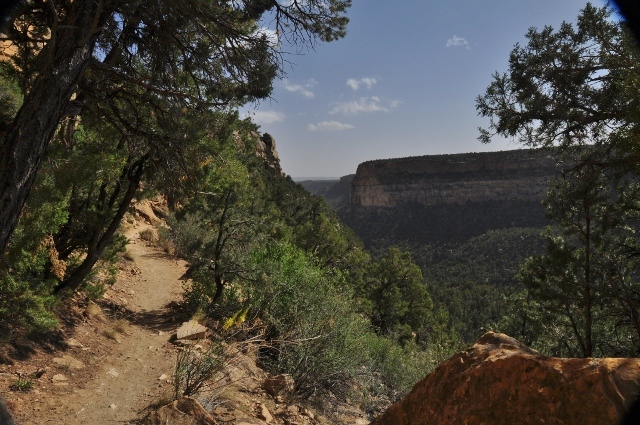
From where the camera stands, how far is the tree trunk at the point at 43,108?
3.50 metres

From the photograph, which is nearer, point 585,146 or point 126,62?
point 126,62

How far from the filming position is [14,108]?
5.06 meters

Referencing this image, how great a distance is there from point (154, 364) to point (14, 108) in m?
3.94

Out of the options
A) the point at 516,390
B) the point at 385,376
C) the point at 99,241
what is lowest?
the point at 385,376

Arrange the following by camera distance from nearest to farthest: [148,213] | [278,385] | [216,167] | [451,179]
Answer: [278,385]
[216,167]
[148,213]
[451,179]

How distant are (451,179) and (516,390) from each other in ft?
287

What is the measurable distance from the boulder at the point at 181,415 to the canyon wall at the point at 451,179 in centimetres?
7876

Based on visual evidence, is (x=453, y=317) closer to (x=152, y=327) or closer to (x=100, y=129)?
(x=152, y=327)

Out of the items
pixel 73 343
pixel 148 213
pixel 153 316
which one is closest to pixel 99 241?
pixel 73 343

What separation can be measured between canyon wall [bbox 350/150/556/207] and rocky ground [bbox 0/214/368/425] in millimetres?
76419

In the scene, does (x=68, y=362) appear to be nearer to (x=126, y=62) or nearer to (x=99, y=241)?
(x=99, y=241)

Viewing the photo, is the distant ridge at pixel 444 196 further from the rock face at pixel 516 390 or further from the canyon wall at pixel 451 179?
the rock face at pixel 516 390

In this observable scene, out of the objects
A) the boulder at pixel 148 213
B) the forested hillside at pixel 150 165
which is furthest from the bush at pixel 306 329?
the boulder at pixel 148 213

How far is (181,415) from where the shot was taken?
13.7 feet
